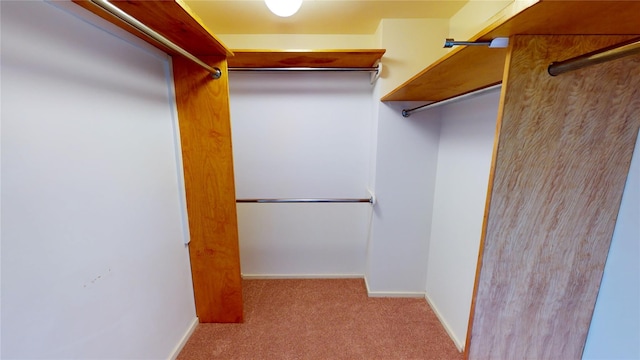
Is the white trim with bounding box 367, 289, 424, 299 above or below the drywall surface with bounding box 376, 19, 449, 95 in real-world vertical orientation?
below

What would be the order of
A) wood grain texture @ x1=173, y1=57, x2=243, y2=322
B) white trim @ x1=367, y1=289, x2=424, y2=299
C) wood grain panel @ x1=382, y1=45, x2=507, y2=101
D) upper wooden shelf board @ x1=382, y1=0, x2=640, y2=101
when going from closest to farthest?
1. upper wooden shelf board @ x1=382, y1=0, x2=640, y2=101
2. wood grain panel @ x1=382, y1=45, x2=507, y2=101
3. wood grain texture @ x1=173, y1=57, x2=243, y2=322
4. white trim @ x1=367, y1=289, x2=424, y2=299

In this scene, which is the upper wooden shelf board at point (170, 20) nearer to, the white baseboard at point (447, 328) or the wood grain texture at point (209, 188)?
the wood grain texture at point (209, 188)

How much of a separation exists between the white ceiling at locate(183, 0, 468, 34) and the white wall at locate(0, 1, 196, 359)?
0.60 m

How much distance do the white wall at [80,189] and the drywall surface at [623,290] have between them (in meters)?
2.02

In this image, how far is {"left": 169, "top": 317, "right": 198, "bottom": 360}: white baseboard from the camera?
155 centimetres

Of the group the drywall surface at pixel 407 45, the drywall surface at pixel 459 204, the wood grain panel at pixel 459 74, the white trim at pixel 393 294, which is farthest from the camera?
the white trim at pixel 393 294

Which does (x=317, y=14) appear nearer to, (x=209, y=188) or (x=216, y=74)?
(x=216, y=74)

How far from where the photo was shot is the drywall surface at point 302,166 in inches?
84.1

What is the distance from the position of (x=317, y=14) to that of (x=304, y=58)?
1.01ft

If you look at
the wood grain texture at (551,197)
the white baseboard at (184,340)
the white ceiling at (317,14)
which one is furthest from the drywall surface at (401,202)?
the white baseboard at (184,340)

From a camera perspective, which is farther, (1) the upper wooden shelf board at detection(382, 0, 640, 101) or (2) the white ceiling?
(2) the white ceiling

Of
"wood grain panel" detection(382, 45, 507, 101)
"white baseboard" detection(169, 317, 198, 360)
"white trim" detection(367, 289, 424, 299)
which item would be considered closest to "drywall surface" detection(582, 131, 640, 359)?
"wood grain panel" detection(382, 45, 507, 101)

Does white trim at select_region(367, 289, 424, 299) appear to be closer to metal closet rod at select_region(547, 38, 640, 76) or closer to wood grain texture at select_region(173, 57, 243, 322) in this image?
wood grain texture at select_region(173, 57, 243, 322)

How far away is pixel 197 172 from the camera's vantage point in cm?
162
